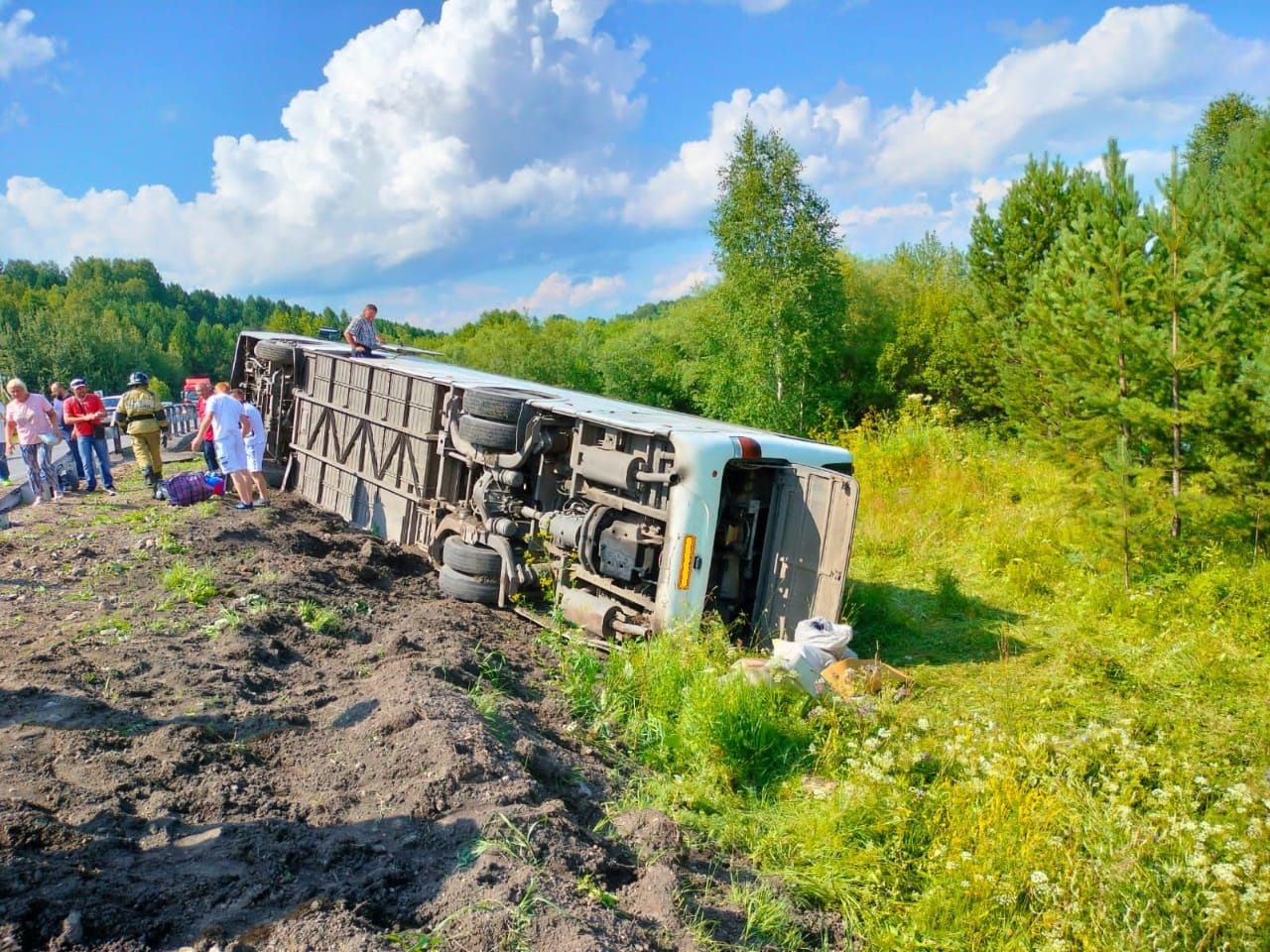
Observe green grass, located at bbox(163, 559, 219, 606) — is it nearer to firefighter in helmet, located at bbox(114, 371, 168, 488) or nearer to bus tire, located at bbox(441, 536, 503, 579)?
bus tire, located at bbox(441, 536, 503, 579)

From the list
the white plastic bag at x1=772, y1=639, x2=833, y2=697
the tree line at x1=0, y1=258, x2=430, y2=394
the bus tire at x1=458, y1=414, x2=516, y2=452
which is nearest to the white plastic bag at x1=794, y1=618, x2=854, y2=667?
the white plastic bag at x1=772, y1=639, x2=833, y2=697

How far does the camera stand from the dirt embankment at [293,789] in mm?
3109

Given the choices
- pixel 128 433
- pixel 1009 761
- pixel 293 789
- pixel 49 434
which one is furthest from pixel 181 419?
pixel 1009 761

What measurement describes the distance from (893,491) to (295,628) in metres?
10.4

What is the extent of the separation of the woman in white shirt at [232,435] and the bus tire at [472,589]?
3.69 m

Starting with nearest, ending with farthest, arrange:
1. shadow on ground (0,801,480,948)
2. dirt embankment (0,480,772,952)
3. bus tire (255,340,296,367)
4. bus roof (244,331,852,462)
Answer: shadow on ground (0,801,480,948) → dirt embankment (0,480,772,952) → bus roof (244,331,852,462) → bus tire (255,340,296,367)

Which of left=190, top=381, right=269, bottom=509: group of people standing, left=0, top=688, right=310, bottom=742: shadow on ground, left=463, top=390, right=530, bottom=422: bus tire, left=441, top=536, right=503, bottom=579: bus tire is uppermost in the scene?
left=463, top=390, right=530, bottom=422: bus tire

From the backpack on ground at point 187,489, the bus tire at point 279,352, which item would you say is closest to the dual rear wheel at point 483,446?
the backpack on ground at point 187,489

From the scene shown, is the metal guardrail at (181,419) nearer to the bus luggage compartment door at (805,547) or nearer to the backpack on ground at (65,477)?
the backpack on ground at (65,477)

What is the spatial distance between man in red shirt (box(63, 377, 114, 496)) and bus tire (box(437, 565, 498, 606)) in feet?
20.6

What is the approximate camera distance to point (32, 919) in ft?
9.44

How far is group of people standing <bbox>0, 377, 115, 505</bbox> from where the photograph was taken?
36.8 feet

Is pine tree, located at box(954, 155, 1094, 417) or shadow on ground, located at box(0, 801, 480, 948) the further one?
pine tree, located at box(954, 155, 1094, 417)

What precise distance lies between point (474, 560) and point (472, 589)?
10.8 inches
